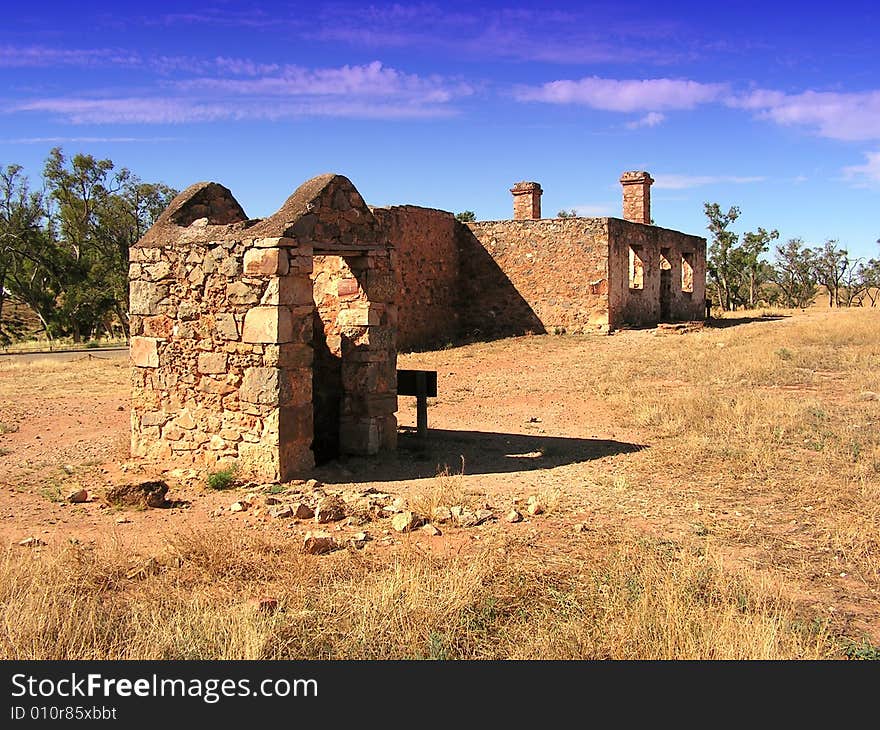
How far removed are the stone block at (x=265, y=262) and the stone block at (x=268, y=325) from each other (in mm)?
361

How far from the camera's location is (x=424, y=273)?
67.8ft

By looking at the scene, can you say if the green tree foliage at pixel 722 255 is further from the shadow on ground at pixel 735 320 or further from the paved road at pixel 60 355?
the paved road at pixel 60 355

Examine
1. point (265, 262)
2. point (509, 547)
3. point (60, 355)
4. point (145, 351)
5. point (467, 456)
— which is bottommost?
point (509, 547)

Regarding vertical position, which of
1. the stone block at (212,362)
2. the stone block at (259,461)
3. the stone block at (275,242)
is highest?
the stone block at (275,242)

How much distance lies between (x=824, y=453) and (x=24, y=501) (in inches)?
313

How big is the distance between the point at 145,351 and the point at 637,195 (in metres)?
18.8

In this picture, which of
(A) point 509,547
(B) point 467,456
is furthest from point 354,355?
(A) point 509,547

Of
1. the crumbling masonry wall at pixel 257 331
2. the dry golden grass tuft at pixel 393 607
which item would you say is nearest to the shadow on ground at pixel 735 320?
the crumbling masonry wall at pixel 257 331

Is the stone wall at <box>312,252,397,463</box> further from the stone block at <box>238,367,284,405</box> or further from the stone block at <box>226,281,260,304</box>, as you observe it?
the stone block at <box>226,281,260,304</box>

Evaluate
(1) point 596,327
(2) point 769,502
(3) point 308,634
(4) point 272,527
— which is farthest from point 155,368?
(1) point 596,327

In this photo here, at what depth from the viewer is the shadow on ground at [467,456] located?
27.6 ft

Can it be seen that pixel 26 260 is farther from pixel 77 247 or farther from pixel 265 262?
pixel 265 262

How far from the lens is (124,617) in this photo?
4375 millimetres

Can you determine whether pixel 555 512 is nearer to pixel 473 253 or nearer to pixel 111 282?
pixel 473 253
